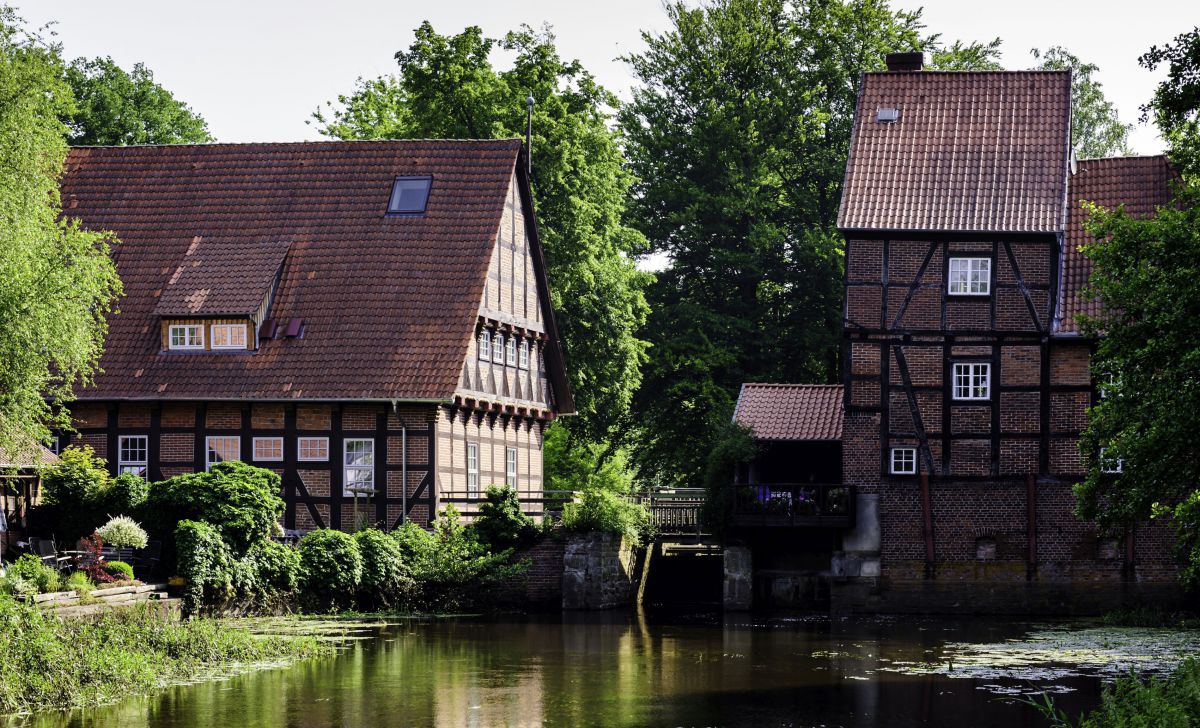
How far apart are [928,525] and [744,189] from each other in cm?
1255

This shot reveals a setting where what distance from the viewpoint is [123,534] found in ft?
90.2

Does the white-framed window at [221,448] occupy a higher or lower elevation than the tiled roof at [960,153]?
lower

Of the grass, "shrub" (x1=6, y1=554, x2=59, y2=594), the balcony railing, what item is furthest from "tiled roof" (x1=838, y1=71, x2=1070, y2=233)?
"shrub" (x1=6, y1=554, x2=59, y2=594)

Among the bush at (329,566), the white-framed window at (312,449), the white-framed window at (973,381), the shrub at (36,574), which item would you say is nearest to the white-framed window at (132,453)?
the white-framed window at (312,449)

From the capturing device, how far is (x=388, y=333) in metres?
34.1

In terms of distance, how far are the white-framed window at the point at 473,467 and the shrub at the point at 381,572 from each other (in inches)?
148

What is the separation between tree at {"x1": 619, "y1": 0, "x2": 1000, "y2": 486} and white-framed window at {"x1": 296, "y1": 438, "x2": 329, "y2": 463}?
37.7 feet

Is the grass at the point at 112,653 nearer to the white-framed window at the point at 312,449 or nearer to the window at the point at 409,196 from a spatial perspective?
the white-framed window at the point at 312,449

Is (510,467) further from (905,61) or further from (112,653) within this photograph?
(112,653)

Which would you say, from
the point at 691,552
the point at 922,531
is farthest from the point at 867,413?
the point at 691,552

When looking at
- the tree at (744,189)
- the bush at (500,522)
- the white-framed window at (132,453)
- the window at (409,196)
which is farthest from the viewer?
the tree at (744,189)

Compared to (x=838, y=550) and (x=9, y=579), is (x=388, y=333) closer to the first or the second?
(x=838, y=550)

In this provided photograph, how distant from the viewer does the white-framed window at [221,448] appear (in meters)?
34.2

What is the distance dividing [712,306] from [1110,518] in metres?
21.6
